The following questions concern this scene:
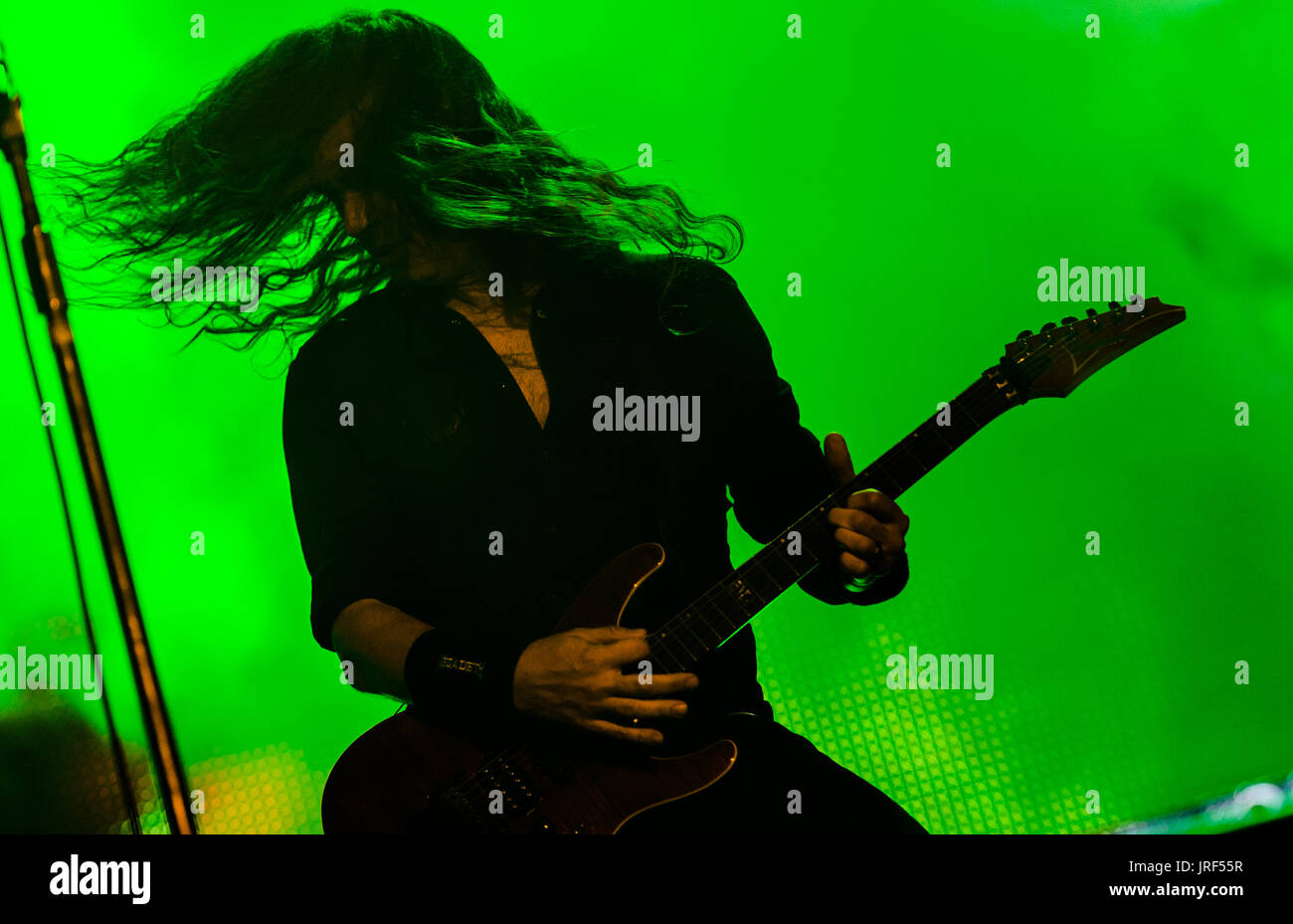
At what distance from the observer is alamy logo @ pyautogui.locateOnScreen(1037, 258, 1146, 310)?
6.75ft

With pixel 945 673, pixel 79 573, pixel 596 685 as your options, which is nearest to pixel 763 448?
pixel 596 685

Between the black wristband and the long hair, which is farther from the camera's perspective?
the long hair

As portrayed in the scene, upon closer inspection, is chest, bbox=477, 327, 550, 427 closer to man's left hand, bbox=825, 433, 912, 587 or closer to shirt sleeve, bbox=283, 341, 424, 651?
shirt sleeve, bbox=283, 341, 424, 651

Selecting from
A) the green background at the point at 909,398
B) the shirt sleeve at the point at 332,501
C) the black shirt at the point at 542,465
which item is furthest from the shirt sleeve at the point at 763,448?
the shirt sleeve at the point at 332,501

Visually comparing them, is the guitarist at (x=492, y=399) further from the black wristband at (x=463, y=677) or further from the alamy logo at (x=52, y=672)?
the alamy logo at (x=52, y=672)

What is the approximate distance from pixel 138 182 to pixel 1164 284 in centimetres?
209

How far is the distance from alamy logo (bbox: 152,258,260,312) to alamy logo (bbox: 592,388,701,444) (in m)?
0.76

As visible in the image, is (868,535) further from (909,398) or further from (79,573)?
(79,573)

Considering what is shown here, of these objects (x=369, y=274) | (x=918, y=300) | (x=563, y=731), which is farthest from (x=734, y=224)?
(x=563, y=731)

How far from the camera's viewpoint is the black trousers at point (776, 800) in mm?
1629

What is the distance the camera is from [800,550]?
1696mm
